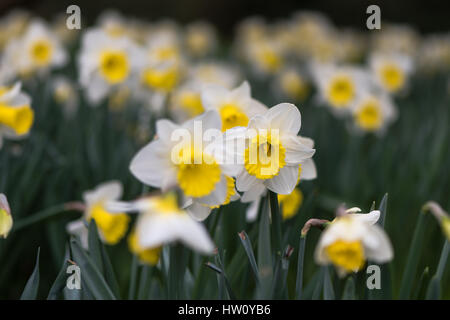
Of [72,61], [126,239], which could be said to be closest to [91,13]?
[72,61]

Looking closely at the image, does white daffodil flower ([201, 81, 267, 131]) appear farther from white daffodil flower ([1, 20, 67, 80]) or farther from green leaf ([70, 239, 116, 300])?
white daffodil flower ([1, 20, 67, 80])

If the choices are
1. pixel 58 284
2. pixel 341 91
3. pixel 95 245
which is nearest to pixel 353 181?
pixel 341 91

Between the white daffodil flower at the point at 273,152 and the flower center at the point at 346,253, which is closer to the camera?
the flower center at the point at 346,253

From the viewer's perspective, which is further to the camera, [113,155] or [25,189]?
[113,155]

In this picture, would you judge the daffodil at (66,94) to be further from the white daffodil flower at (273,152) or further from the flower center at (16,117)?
the white daffodil flower at (273,152)

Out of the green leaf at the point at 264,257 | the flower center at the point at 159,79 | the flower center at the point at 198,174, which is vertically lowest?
the green leaf at the point at 264,257

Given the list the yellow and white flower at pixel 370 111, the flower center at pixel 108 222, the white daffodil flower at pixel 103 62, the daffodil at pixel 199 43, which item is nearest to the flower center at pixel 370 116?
the yellow and white flower at pixel 370 111
